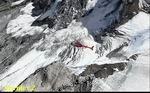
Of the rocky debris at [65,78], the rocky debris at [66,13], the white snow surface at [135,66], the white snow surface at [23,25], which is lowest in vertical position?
the white snow surface at [23,25]

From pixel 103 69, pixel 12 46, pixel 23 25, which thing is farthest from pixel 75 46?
pixel 23 25

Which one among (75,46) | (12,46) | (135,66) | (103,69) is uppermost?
(103,69)

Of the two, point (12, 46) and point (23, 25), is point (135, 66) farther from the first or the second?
point (23, 25)

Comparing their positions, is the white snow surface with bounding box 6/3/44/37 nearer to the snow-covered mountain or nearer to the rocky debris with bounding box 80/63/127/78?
the snow-covered mountain

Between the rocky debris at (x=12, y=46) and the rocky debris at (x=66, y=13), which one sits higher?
the rocky debris at (x=66, y=13)

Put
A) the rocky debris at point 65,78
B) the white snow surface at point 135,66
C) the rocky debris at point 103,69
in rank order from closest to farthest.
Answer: the rocky debris at point 65,78 < the white snow surface at point 135,66 < the rocky debris at point 103,69

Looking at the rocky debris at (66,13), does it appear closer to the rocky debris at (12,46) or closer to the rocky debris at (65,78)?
the rocky debris at (12,46)

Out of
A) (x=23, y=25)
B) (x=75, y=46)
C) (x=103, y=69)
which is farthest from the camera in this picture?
(x=23, y=25)

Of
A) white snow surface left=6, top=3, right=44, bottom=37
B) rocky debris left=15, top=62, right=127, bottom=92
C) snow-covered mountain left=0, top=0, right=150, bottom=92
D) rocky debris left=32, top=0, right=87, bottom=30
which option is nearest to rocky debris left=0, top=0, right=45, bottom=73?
snow-covered mountain left=0, top=0, right=150, bottom=92

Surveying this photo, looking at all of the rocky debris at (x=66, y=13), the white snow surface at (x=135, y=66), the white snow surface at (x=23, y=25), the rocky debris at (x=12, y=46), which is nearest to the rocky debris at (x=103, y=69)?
the white snow surface at (x=135, y=66)
